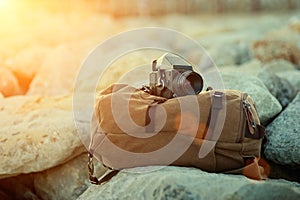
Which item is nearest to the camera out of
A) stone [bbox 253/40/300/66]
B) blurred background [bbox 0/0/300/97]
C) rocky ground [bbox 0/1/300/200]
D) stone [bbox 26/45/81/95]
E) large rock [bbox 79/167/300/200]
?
large rock [bbox 79/167/300/200]

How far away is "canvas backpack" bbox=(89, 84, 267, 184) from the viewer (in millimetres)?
2449

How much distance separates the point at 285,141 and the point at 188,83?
731 mm

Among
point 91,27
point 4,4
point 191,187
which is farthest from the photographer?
point 91,27

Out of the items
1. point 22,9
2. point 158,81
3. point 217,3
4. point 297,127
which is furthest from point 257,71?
point 217,3

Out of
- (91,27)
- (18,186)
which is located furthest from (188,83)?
(91,27)

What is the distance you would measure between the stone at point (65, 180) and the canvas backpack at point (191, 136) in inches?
21.3

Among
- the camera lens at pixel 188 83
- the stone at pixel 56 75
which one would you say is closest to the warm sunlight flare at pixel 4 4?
the stone at pixel 56 75

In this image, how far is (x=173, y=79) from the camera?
8.31 feet

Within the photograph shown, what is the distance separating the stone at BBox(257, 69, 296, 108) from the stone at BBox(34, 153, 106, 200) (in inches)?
57.6

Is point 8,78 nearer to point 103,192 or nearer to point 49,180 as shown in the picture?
point 49,180

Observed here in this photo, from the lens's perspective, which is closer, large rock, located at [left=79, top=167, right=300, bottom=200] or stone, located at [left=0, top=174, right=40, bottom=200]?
large rock, located at [left=79, top=167, right=300, bottom=200]

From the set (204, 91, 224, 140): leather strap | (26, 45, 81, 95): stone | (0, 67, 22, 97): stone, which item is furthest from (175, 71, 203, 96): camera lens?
(0, 67, 22, 97): stone

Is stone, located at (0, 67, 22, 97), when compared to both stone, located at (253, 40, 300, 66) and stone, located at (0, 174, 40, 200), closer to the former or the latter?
stone, located at (0, 174, 40, 200)

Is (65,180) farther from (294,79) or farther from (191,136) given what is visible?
(294,79)
